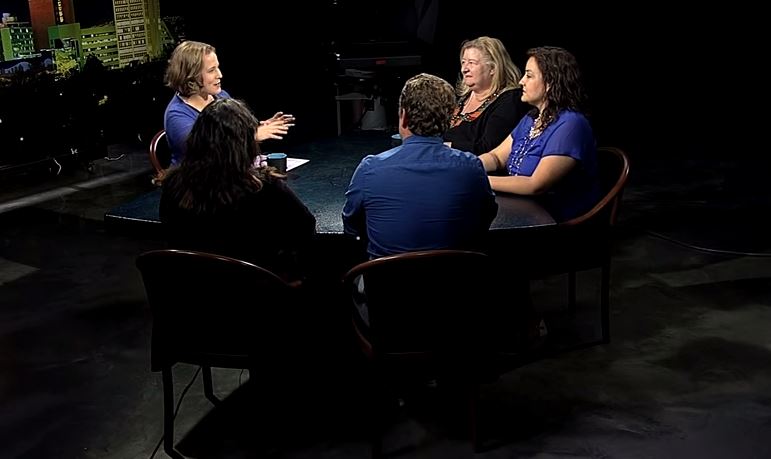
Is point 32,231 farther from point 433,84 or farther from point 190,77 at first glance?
point 433,84

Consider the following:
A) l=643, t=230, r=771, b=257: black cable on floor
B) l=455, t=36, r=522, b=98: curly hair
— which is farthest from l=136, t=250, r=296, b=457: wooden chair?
l=643, t=230, r=771, b=257: black cable on floor

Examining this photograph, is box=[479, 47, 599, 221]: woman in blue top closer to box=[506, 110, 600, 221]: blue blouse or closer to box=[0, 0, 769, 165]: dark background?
box=[506, 110, 600, 221]: blue blouse

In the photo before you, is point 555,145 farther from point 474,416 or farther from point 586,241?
point 474,416

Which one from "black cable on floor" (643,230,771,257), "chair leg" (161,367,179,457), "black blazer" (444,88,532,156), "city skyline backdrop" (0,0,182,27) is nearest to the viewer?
"chair leg" (161,367,179,457)

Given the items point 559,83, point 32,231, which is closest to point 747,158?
point 559,83

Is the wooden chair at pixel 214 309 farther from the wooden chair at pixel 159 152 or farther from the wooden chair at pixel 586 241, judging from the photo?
the wooden chair at pixel 159 152

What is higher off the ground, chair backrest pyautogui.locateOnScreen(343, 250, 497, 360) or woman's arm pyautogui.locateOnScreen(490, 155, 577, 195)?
woman's arm pyautogui.locateOnScreen(490, 155, 577, 195)

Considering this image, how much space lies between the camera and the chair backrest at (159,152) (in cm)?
357

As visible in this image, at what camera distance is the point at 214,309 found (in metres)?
2.27

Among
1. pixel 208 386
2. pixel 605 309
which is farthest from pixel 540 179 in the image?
pixel 208 386

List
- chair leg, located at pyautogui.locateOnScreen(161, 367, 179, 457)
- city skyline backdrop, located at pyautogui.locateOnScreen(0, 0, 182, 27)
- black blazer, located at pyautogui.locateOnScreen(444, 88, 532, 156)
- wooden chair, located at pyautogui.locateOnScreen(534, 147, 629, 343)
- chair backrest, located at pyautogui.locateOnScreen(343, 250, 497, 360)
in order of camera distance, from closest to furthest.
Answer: chair backrest, located at pyautogui.locateOnScreen(343, 250, 497, 360), chair leg, located at pyautogui.locateOnScreen(161, 367, 179, 457), wooden chair, located at pyautogui.locateOnScreen(534, 147, 629, 343), black blazer, located at pyautogui.locateOnScreen(444, 88, 532, 156), city skyline backdrop, located at pyautogui.locateOnScreen(0, 0, 182, 27)

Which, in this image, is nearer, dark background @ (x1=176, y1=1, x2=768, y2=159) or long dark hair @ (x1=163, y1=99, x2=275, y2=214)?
long dark hair @ (x1=163, y1=99, x2=275, y2=214)

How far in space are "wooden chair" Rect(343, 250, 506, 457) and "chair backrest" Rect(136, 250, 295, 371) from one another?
25 cm

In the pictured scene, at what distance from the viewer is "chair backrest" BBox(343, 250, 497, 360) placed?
209 centimetres
